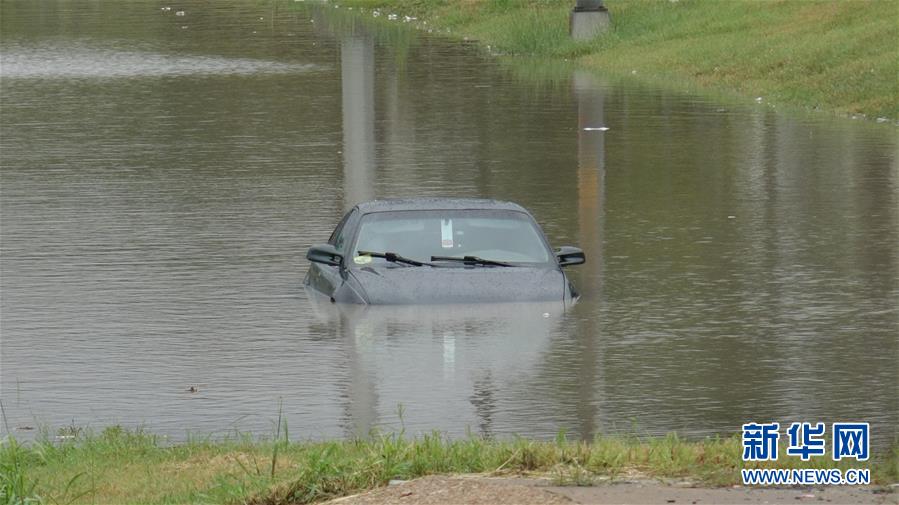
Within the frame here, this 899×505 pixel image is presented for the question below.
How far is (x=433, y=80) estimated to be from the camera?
4681 cm

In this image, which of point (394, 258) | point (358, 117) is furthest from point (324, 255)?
point (358, 117)

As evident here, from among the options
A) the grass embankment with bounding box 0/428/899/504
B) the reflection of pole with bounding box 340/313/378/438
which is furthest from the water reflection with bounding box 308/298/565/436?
the grass embankment with bounding box 0/428/899/504

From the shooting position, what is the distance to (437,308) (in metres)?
17.7

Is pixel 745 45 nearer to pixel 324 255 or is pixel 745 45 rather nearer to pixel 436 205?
pixel 436 205

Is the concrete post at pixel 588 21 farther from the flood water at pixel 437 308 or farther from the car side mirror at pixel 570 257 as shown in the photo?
the car side mirror at pixel 570 257

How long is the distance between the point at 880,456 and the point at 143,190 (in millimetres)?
Result: 18156

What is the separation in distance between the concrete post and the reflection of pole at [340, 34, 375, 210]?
207 inches

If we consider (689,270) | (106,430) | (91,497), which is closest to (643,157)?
(689,270)

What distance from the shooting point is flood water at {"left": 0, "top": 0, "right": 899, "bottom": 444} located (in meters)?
15.1

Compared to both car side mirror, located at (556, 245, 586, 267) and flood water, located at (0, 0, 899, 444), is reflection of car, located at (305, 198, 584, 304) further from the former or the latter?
flood water, located at (0, 0, 899, 444)

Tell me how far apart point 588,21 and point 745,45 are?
7356mm

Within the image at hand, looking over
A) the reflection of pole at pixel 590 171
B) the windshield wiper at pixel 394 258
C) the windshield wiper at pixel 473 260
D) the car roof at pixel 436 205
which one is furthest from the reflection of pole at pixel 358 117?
the windshield wiper at pixel 473 260

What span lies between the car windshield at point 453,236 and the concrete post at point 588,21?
3441cm

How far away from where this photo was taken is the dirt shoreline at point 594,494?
9750 millimetres
